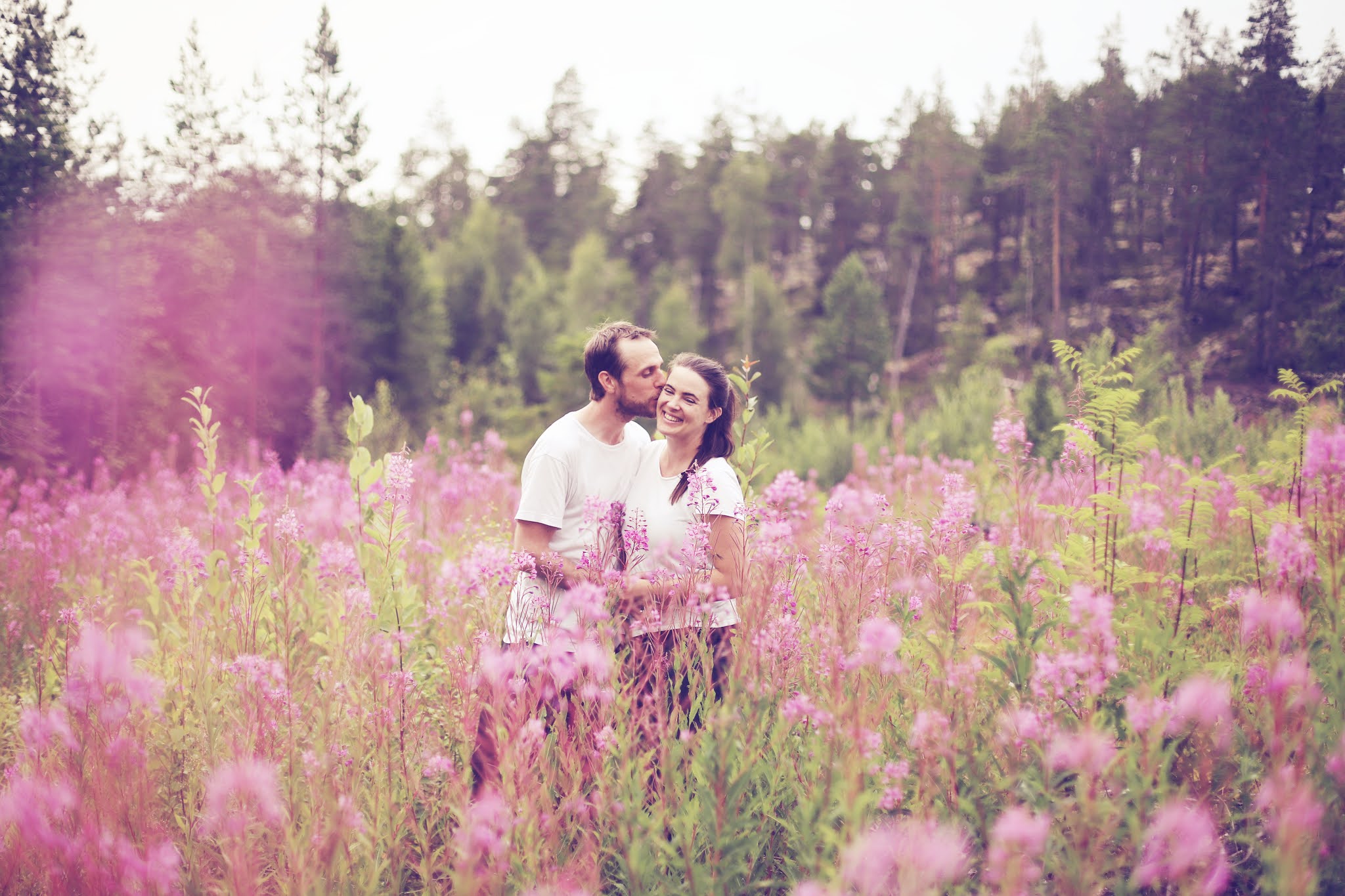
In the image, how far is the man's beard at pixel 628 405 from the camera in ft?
10.3

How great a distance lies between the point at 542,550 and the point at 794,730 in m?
1.15

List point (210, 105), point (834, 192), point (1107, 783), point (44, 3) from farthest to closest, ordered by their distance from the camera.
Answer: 1. point (834, 192)
2. point (210, 105)
3. point (44, 3)
4. point (1107, 783)

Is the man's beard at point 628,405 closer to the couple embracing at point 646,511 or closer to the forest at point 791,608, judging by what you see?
the couple embracing at point 646,511

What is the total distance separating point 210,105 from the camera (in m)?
18.4

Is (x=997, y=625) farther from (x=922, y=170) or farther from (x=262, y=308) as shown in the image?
(x=922, y=170)

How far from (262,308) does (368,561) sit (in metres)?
19.6

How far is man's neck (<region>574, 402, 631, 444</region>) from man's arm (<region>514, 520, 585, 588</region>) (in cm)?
46

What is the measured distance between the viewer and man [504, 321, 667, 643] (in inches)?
106

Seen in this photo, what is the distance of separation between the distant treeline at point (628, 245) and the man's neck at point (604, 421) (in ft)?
15.4

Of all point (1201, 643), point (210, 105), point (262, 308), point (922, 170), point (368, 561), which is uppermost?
point (922, 170)

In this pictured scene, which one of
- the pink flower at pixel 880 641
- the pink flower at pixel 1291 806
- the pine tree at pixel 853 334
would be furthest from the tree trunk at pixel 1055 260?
the pine tree at pixel 853 334

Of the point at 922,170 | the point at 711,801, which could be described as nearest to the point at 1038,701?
the point at 711,801

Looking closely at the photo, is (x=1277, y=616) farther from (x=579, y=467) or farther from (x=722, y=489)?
(x=579, y=467)

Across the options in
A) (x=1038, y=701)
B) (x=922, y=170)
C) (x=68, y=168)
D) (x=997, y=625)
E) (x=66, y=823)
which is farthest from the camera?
(x=922, y=170)
